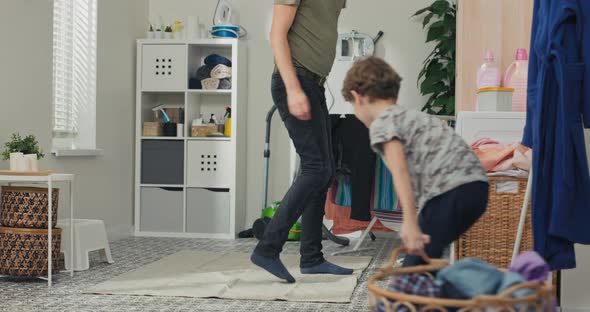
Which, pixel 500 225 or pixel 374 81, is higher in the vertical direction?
pixel 374 81

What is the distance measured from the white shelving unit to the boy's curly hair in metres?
3.37

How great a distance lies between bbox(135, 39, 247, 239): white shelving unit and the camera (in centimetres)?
518

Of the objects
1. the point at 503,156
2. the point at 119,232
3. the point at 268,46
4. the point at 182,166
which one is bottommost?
the point at 119,232

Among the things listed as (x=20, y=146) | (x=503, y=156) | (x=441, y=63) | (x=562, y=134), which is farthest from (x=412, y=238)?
(x=441, y=63)

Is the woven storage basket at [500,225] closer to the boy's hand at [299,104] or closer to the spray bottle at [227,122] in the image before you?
the boy's hand at [299,104]

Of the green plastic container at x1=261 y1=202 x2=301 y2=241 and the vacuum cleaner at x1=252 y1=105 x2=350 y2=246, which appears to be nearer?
the vacuum cleaner at x1=252 y1=105 x2=350 y2=246

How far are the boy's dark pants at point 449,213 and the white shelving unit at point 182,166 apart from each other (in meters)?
3.47

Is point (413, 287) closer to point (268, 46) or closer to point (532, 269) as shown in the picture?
point (532, 269)

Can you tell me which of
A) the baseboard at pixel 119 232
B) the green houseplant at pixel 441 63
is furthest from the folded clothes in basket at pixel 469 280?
the baseboard at pixel 119 232

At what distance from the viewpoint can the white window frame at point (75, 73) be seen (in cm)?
451

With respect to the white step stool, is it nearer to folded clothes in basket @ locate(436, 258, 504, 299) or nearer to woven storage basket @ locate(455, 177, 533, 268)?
woven storage basket @ locate(455, 177, 533, 268)

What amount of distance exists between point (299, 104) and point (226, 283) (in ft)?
2.90

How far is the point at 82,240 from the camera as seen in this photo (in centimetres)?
358

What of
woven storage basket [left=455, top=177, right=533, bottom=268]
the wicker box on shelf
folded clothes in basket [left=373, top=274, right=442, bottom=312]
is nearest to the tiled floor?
woven storage basket [left=455, top=177, right=533, bottom=268]
